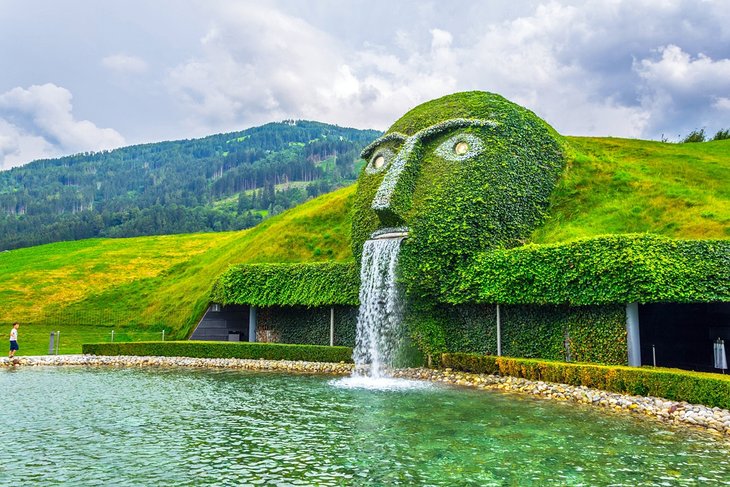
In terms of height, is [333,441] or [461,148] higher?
[461,148]

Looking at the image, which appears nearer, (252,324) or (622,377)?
(622,377)

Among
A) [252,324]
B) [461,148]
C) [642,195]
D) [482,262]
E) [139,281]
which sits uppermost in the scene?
[461,148]

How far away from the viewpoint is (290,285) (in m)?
30.7

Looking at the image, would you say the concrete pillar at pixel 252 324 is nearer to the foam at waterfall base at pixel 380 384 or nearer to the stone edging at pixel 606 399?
the foam at waterfall base at pixel 380 384

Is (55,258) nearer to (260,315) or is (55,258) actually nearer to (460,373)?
(260,315)

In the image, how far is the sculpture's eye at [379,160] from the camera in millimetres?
28647

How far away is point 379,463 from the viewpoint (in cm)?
1016

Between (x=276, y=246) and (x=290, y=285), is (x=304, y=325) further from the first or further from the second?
(x=276, y=246)

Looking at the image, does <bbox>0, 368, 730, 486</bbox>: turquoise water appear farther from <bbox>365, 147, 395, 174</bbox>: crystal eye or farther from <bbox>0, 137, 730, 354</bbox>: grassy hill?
<bbox>365, 147, 395, 174</bbox>: crystal eye

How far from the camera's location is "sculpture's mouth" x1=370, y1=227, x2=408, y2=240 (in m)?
25.4

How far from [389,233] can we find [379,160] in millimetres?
5267

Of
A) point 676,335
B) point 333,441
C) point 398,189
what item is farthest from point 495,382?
point 333,441

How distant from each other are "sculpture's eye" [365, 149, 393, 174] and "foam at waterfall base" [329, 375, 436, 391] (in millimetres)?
11172

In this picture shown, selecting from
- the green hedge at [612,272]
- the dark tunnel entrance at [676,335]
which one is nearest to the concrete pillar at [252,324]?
the green hedge at [612,272]
